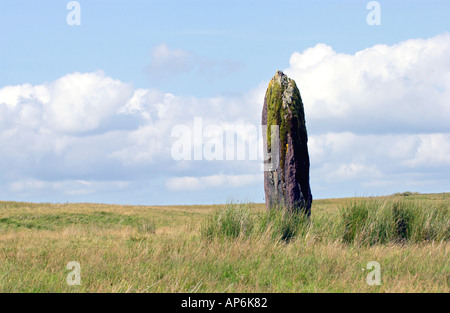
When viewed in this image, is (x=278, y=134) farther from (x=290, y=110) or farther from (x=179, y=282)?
(x=179, y=282)

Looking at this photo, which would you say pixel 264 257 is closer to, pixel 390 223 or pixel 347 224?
pixel 347 224

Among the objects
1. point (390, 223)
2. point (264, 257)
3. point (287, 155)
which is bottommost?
point (264, 257)

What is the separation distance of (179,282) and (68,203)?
104ft

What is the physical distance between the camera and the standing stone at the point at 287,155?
1219cm

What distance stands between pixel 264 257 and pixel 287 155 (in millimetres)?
4269

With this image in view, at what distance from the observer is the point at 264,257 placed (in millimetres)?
8719

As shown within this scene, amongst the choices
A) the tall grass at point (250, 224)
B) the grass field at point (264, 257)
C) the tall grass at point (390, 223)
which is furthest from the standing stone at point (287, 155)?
the tall grass at point (390, 223)

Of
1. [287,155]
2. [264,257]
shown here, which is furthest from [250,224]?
[264,257]

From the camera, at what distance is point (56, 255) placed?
958cm

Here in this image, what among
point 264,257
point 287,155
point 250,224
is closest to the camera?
point 264,257

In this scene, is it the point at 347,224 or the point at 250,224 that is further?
the point at 347,224

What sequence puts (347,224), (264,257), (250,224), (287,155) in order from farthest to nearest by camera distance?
(287,155), (347,224), (250,224), (264,257)
